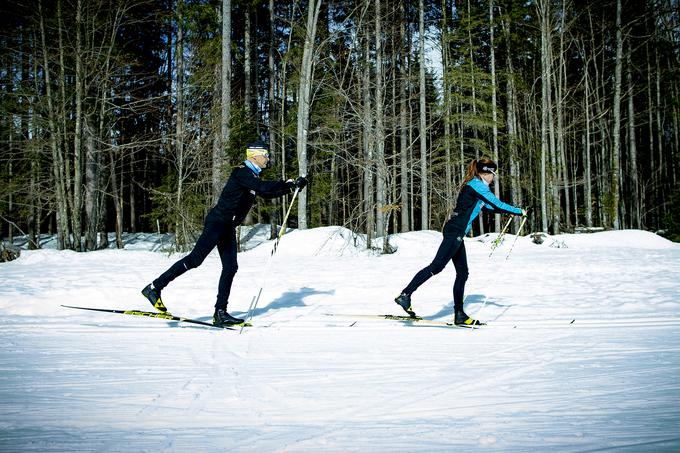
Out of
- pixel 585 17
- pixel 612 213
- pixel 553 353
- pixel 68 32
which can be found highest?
pixel 585 17

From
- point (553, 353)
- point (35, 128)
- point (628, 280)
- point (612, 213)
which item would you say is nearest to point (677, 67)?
point (612, 213)

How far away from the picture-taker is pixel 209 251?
533 cm

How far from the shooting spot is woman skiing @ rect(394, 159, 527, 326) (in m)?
5.47

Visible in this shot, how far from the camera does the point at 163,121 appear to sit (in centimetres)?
1955

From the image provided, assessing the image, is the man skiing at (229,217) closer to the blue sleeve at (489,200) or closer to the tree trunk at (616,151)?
the blue sleeve at (489,200)

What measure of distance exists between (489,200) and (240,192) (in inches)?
117

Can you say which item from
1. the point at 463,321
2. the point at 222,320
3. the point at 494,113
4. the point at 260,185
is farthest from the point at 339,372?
the point at 494,113

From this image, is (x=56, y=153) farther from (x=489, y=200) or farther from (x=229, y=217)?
(x=489, y=200)

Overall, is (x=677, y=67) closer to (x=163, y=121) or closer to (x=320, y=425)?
(x=163, y=121)

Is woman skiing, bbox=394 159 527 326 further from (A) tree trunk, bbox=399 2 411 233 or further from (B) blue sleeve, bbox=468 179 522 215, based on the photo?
(A) tree trunk, bbox=399 2 411 233

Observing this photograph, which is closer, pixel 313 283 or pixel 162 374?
pixel 162 374

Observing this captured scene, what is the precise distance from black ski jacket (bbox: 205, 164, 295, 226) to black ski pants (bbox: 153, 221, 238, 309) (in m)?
0.11

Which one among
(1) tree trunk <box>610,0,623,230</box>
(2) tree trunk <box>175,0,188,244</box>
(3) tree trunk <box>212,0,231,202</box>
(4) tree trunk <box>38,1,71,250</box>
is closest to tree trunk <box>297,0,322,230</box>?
(3) tree trunk <box>212,0,231,202</box>

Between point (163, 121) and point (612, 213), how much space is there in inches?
856
